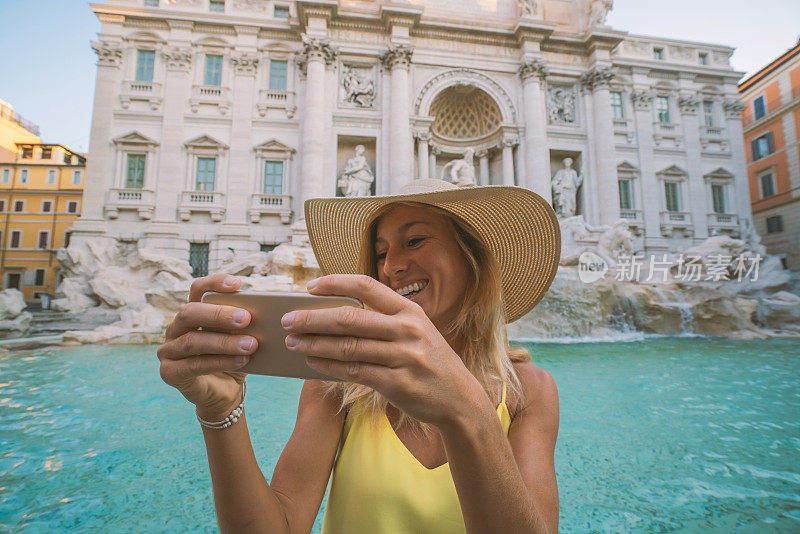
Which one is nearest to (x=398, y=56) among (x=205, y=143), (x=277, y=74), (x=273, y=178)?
(x=277, y=74)

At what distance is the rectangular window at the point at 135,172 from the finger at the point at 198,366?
17076 mm

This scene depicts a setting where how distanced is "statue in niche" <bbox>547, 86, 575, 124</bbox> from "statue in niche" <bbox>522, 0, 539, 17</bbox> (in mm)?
3281

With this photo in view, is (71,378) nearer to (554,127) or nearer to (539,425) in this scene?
(539,425)

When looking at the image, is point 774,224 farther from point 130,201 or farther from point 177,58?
point 130,201

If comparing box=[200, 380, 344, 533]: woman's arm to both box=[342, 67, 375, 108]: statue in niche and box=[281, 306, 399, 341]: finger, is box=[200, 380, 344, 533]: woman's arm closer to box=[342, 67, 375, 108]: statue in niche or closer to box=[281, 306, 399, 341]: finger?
box=[281, 306, 399, 341]: finger

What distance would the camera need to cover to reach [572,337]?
8.52m

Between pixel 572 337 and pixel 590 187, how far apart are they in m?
10.1

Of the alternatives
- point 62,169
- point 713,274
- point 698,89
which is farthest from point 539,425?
point 62,169

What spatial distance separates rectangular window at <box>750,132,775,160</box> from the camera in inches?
822

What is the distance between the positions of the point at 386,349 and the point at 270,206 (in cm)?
1489

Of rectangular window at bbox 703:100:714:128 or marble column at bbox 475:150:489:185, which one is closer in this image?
marble column at bbox 475:150:489:185

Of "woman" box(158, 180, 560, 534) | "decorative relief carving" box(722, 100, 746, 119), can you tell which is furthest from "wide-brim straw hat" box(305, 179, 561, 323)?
"decorative relief carving" box(722, 100, 746, 119)

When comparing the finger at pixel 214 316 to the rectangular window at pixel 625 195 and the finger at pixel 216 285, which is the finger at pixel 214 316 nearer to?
the finger at pixel 216 285

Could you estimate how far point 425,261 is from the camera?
4.06 ft
